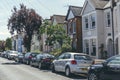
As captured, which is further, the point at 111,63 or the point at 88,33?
the point at 88,33

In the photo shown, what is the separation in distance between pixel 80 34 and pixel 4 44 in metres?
59.6

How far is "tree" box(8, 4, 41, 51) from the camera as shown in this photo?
4694cm

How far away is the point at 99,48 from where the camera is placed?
3412cm

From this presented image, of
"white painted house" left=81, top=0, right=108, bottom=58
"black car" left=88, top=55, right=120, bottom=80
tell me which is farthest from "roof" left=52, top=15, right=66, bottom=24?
"black car" left=88, top=55, right=120, bottom=80

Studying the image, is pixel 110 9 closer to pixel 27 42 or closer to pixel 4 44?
pixel 27 42

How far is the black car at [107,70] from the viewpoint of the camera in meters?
13.3

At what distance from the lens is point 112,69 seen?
13.5 metres

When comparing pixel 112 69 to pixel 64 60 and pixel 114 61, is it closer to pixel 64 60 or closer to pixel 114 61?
pixel 114 61

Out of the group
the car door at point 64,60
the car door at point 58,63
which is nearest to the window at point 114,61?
the car door at point 64,60

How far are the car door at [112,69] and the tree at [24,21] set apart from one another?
3419 centimetres

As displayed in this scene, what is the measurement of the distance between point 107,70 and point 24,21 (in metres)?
34.8

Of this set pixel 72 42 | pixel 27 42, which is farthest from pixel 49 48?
pixel 72 42

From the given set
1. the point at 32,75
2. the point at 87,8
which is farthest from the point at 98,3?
the point at 32,75

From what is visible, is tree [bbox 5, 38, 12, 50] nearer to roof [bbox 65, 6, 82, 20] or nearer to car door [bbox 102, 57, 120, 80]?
roof [bbox 65, 6, 82, 20]
